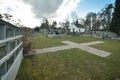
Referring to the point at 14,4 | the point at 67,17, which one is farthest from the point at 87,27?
the point at 14,4

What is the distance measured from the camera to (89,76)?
4.46m

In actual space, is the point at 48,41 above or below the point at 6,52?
below

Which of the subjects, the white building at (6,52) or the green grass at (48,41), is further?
the green grass at (48,41)

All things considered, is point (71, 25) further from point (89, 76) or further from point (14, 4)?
point (89, 76)

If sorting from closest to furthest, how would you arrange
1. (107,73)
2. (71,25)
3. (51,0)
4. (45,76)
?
1. (45,76)
2. (107,73)
3. (51,0)
4. (71,25)

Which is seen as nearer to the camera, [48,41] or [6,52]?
[6,52]

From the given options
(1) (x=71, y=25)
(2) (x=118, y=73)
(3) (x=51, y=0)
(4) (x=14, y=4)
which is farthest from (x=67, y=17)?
(2) (x=118, y=73)

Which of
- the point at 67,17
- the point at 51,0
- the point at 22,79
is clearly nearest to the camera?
the point at 22,79

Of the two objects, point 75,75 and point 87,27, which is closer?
point 75,75

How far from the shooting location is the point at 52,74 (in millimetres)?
4555

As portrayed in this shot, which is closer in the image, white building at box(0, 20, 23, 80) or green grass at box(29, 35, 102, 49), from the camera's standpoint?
white building at box(0, 20, 23, 80)

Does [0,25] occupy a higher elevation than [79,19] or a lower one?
lower

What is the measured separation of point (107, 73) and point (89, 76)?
3.04 ft

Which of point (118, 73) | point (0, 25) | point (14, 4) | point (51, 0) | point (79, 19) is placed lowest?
point (118, 73)
